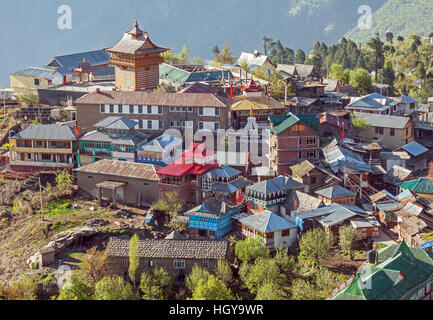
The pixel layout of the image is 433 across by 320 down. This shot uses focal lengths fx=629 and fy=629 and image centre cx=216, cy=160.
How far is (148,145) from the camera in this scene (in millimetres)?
74938

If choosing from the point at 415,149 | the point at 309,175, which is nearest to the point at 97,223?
the point at 309,175

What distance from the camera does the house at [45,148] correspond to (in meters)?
78.1

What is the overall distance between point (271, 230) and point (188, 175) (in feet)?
45.2

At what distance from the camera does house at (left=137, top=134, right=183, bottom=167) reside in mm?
74000

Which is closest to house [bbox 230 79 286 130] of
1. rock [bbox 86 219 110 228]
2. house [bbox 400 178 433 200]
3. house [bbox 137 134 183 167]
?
house [bbox 137 134 183 167]

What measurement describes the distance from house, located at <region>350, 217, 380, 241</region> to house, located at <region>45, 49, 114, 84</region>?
5803 cm

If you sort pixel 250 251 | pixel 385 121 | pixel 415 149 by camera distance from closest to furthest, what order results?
pixel 250 251 → pixel 415 149 → pixel 385 121

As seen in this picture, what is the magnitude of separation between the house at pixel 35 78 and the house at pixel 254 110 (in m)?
33.0

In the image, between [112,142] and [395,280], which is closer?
[395,280]

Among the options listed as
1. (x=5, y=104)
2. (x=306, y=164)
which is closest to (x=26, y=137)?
(x=5, y=104)

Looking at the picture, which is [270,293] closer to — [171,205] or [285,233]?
[285,233]

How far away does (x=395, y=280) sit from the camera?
47906 millimetres

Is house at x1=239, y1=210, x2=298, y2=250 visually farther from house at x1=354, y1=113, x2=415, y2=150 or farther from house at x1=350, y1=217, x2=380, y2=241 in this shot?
house at x1=354, y1=113, x2=415, y2=150

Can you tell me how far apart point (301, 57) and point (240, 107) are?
73.8 m
